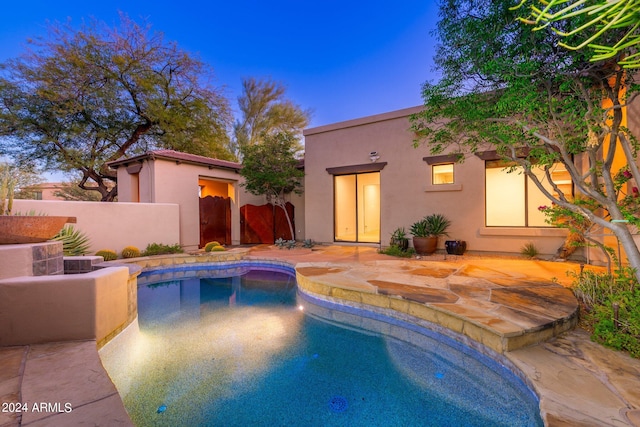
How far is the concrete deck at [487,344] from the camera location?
1930 millimetres

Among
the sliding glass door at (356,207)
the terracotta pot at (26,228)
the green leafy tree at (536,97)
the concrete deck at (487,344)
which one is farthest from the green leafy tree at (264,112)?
the terracotta pot at (26,228)

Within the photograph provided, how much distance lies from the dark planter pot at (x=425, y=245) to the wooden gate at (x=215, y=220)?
739cm

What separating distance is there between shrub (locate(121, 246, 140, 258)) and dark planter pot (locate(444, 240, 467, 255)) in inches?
353

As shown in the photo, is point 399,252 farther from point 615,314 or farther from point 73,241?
point 73,241

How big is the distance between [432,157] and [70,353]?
8.55 metres

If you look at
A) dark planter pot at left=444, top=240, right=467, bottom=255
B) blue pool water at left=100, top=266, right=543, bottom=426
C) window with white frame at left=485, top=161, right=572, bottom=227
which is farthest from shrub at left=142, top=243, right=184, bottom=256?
window with white frame at left=485, top=161, right=572, bottom=227

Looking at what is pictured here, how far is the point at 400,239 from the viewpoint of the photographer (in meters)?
8.61

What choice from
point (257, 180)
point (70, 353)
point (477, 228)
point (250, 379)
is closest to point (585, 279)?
point (477, 228)

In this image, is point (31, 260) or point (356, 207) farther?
point (356, 207)

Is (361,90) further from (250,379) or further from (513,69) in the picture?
(250,379)

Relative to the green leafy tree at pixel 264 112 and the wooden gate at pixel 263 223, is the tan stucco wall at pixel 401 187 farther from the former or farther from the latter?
the green leafy tree at pixel 264 112

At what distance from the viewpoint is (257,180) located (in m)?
10.3

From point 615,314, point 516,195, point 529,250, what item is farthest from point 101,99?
point 615,314

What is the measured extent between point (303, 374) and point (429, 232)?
20.1ft
